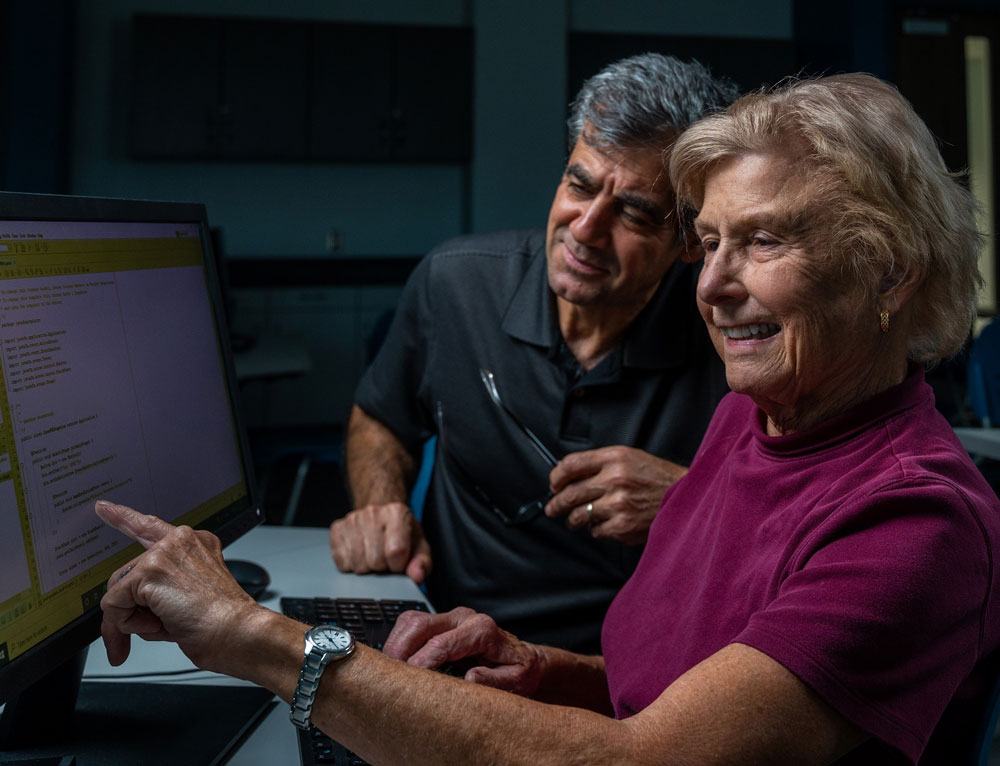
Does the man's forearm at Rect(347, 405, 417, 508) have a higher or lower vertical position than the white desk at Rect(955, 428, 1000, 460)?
higher

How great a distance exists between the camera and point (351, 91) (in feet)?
22.7

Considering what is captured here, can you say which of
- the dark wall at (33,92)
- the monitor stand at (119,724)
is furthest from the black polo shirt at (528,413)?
the dark wall at (33,92)

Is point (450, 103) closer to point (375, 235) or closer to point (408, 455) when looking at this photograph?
point (375, 235)

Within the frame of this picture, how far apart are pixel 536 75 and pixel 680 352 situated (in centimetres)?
594

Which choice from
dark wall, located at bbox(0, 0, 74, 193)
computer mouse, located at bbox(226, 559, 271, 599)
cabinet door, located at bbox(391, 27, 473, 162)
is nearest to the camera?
computer mouse, located at bbox(226, 559, 271, 599)

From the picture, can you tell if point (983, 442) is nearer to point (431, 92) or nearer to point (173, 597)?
point (173, 597)

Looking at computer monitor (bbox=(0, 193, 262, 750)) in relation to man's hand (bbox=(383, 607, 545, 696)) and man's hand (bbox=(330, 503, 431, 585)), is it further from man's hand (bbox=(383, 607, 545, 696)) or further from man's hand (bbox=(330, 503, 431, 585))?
man's hand (bbox=(330, 503, 431, 585))

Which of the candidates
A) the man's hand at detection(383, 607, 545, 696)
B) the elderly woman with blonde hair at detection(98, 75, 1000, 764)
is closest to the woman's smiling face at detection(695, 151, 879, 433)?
the elderly woman with blonde hair at detection(98, 75, 1000, 764)

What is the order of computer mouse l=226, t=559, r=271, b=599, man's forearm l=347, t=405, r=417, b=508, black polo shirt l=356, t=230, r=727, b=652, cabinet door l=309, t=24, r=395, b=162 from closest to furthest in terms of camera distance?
computer mouse l=226, t=559, r=271, b=599
black polo shirt l=356, t=230, r=727, b=652
man's forearm l=347, t=405, r=417, b=508
cabinet door l=309, t=24, r=395, b=162

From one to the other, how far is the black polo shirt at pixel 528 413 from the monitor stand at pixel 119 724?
705mm

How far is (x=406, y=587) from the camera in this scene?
1.54 metres

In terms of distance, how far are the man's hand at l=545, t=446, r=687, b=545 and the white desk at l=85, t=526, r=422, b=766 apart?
26cm

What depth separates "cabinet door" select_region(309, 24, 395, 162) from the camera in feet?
22.5

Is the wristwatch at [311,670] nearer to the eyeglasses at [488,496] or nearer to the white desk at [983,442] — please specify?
the eyeglasses at [488,496]
